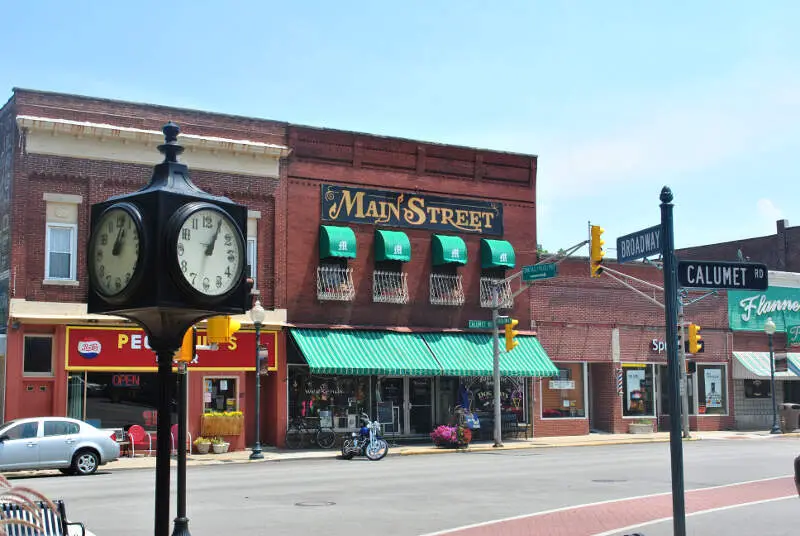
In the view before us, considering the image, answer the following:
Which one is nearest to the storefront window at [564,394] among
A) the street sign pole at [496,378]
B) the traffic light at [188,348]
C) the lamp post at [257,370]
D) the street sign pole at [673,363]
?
the street sign pole at [496,378]

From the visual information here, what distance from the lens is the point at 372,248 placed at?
32.6 m

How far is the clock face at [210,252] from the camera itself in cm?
521

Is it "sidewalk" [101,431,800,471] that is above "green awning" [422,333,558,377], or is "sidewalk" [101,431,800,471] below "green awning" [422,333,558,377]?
below

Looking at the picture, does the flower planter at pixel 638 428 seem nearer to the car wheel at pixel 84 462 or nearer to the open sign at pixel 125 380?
the open sign at pixel 125 380

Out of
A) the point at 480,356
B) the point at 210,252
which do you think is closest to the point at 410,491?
the point at 210,252

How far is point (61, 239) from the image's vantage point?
2791 centimetres

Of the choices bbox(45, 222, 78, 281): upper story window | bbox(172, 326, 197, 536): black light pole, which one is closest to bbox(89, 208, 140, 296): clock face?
bbox(172, 326, 197, 536): black light pole

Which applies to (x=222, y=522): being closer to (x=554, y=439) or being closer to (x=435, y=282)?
(x=435, y=282)

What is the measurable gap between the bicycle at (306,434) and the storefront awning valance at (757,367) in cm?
1965

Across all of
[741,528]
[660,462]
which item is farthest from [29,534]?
[660,462]

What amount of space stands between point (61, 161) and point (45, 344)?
5.38 meters

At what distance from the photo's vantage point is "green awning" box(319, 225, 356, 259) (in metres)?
31.3

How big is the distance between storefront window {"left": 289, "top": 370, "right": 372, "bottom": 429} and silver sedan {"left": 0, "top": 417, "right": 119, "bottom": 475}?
8.49m

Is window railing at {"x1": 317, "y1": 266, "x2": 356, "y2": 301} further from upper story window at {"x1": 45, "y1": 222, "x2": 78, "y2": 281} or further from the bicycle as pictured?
upper story window at {"x1": 45, "y1": 222, "x2": 78, "y2": 281}
